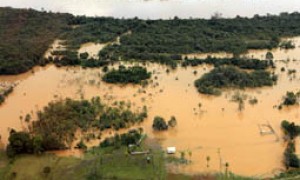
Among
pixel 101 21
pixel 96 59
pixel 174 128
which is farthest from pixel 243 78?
pixel 101 21

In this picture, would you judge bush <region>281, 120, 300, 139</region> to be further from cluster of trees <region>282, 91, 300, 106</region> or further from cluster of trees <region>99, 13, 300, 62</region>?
cluster of trees <region>99, 13, 300, 62</region>

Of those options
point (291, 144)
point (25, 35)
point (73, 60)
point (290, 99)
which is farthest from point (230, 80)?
point (25, 35)

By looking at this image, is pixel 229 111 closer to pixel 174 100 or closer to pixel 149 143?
pixel 174 100

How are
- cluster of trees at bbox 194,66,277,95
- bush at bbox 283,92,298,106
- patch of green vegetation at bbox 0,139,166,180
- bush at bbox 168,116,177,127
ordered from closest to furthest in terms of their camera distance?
patch of green vegetation at bbox 0,139,166,180
bush at bbox 168,116,177,127
bush at bbox 283,92,298,106
cluster of trees at bbox 194,66,277,95

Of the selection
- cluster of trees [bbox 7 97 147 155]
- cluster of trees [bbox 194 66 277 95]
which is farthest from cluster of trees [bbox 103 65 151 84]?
cluster of trees [bbox 194 66 277 95]

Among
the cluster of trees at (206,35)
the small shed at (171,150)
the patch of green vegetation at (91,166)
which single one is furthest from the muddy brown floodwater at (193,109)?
the cluster of trees at (206,35)
